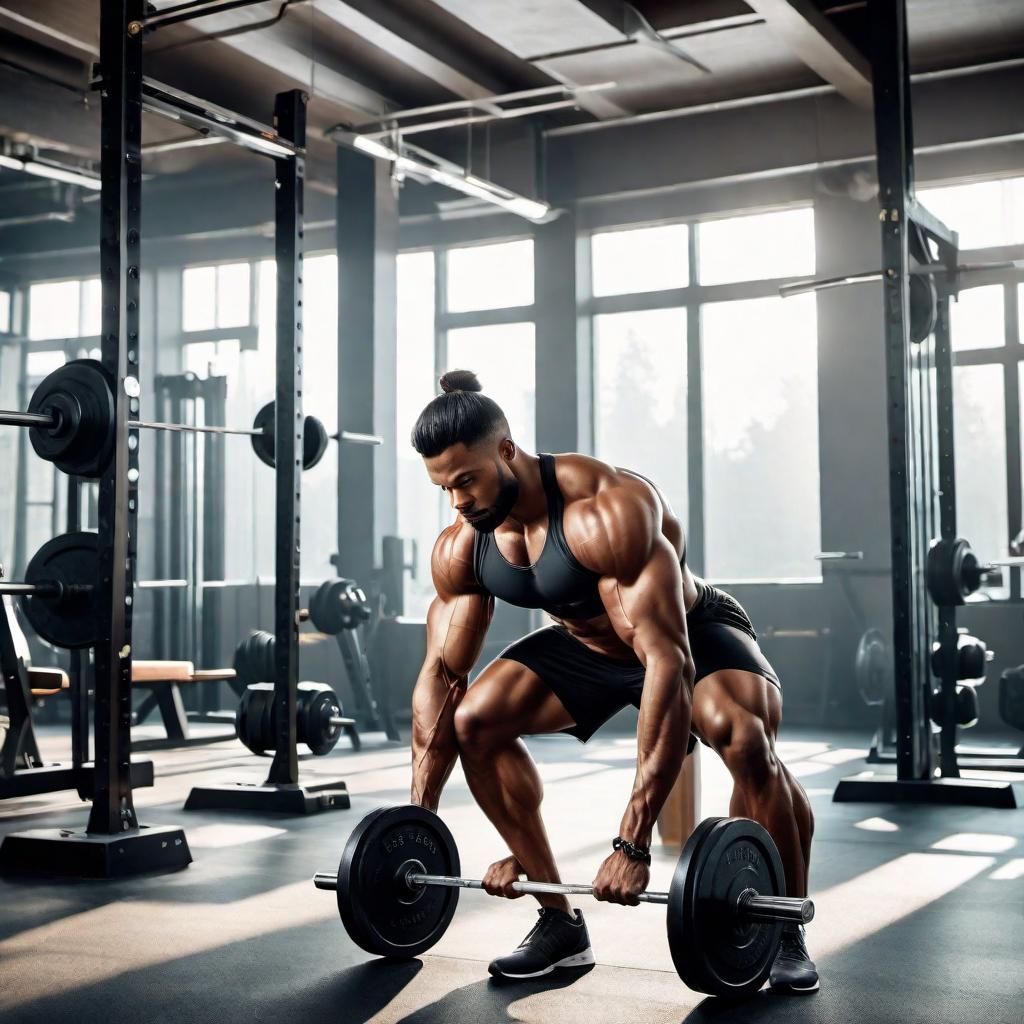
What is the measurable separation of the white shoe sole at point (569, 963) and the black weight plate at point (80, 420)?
5.91ft

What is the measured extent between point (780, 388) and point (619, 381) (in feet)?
3.37

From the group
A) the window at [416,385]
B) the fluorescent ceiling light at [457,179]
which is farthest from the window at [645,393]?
the window at [416,385]

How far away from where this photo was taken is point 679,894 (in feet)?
7.09

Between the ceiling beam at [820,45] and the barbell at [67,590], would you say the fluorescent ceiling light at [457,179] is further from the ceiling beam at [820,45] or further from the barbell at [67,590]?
the barbell at [67,590]

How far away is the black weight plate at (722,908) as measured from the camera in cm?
217

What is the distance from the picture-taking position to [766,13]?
6.44 meters

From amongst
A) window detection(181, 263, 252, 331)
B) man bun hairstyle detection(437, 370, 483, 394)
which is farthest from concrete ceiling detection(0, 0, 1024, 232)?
man bun hairstyle detection(437, 370, 483, 394)

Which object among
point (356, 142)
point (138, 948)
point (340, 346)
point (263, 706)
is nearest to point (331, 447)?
point (340, 346)

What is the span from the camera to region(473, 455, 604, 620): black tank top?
7.98 ft

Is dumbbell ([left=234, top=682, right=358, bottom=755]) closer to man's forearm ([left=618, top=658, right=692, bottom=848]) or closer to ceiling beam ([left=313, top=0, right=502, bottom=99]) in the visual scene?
man's forearm ([left=618, top=658, right=692, bottom=848])

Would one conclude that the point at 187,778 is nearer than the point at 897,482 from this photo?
No

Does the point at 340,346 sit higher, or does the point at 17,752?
the point at 340,346

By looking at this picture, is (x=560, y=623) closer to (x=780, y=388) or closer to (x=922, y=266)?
Result: (x=922, y=266)

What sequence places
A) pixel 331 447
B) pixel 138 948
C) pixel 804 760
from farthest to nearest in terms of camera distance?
pixel 331 447 → pixel 804 760 → pixel 138 948
